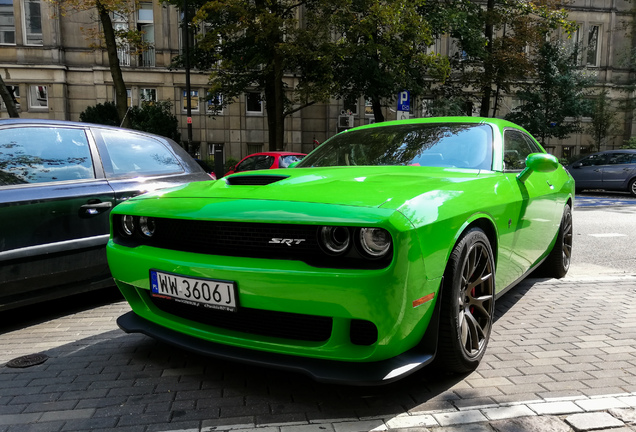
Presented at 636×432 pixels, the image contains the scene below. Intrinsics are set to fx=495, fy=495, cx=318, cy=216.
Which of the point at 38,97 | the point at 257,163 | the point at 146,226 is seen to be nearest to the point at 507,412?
the point at 146,226

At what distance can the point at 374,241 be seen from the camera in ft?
7.07

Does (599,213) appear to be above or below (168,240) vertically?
below

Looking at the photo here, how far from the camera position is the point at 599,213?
1164cm

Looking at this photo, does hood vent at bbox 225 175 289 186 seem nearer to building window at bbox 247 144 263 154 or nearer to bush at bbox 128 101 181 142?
bush at bbox 128 101 181 142

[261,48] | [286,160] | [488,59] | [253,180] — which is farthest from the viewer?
[488,59]

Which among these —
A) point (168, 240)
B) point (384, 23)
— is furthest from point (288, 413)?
point (384, 23)

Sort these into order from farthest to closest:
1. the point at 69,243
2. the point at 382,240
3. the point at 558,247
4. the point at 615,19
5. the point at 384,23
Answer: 1. the point at 615,19
2. the point at 384,23
3. the point at 558,247
4. the point at 69,243
5. the point at 382,240

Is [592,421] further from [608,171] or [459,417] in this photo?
[608,171]

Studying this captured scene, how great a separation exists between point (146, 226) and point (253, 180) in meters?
0.68

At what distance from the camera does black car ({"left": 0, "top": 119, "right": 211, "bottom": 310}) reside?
347 centimetres

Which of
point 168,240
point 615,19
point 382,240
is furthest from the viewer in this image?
point 615,19

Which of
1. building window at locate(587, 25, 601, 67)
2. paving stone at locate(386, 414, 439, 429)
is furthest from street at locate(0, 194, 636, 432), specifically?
building window at locate(587, 25, 601, 67)

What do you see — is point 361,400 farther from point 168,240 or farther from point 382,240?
point 168,240

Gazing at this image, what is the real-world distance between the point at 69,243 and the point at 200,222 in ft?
5.95
